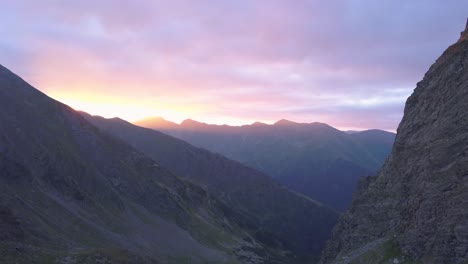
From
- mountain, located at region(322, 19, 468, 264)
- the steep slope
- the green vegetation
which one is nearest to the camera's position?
mountain, located at region(322, 19, 468, 264)

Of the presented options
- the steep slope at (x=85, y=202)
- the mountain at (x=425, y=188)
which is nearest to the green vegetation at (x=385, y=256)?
the mountain at (x=425, y=188)

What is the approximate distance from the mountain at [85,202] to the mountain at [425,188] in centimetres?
4203

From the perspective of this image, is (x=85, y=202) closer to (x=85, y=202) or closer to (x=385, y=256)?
(x=85, y=202)

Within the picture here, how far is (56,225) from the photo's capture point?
324ft

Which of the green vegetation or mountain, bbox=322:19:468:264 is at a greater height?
mountain, bbox=322:19:468:264

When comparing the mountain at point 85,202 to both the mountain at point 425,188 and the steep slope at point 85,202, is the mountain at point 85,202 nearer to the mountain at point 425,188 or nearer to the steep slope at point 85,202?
the steep slope at point 85,202

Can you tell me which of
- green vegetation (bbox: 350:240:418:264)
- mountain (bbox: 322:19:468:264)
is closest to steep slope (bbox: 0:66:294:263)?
green vegetation (bbox: 350:240:418:264)

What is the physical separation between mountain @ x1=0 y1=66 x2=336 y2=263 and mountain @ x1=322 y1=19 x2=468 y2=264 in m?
42.0

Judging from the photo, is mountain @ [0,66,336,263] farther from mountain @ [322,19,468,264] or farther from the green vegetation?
mountain @ [322,19,468,264]

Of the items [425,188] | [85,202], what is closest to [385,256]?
[425,188]

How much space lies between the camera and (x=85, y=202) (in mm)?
126938

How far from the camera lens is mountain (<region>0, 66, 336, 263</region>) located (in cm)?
8423

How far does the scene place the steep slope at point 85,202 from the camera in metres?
84.2

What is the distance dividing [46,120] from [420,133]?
117 meters
